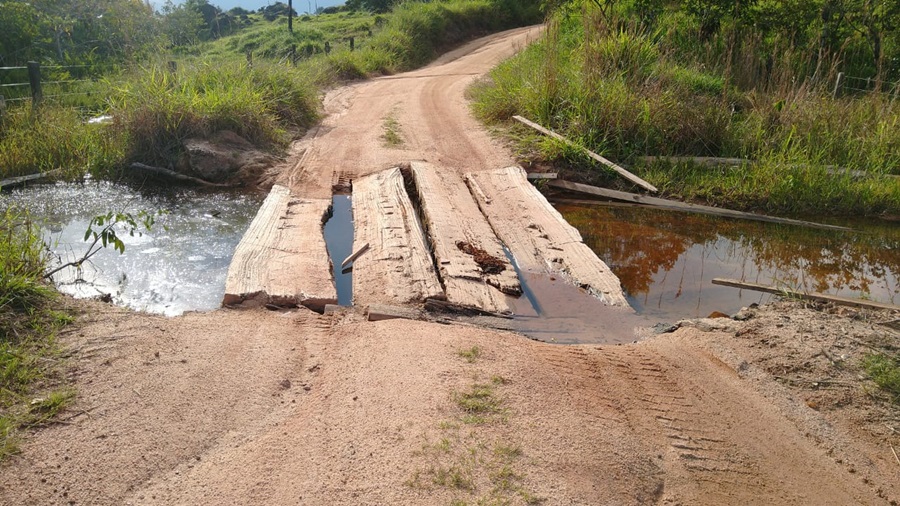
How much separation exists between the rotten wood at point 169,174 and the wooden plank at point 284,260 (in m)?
1.30

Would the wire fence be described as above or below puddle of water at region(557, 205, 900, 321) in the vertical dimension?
above

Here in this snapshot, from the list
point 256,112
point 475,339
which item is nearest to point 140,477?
point 475,339

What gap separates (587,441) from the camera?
3266 millimetres

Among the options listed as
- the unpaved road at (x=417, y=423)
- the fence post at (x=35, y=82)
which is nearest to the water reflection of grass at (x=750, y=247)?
the unpaved road at (x=417, y=423)

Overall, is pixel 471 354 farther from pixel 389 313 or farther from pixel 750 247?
pixel 750 247

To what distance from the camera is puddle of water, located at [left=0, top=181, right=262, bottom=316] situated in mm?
5172

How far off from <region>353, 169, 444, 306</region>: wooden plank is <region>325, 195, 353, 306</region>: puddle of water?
0.48 feet

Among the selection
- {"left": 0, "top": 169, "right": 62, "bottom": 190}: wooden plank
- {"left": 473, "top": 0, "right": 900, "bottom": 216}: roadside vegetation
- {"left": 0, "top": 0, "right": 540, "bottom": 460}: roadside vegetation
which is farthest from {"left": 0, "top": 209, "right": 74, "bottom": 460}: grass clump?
{"left": 473, "top": 0, "right": 900, "bottom": 216}: roadside vegetation

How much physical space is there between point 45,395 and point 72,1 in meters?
16.1

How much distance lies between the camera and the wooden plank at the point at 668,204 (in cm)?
726

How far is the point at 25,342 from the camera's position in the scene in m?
3.85

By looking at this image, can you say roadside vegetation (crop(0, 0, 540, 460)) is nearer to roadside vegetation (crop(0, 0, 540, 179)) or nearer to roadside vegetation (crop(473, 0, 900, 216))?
roadside vegetation (crop(0, 0, 540, 179))

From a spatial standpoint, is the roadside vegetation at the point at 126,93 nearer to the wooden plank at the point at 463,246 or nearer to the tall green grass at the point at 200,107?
the tall green grass at the point at 200,107

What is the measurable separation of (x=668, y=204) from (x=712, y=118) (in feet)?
6.46
